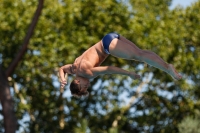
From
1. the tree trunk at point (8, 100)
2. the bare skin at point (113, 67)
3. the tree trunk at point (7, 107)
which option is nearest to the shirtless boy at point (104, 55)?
the bare skin at point (113, 67)

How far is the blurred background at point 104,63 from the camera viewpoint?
71.7 ft

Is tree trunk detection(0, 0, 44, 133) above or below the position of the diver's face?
above

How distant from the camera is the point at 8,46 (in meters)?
22.4

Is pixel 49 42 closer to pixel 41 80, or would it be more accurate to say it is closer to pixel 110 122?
pixel 41 80

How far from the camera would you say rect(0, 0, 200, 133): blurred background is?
21.9 metres

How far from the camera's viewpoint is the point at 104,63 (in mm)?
22156

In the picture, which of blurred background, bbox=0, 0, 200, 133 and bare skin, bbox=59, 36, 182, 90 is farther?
blurred background, bbox=0, 0, 200, 133

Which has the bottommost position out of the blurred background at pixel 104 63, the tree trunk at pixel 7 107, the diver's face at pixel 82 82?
the diver's face at pixel 82 82

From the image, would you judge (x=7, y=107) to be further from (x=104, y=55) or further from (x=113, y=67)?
(x=113, y=67)

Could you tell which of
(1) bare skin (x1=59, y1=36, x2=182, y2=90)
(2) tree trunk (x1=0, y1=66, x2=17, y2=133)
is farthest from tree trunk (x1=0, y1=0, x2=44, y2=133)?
(1) bare skin (x1=59, y1=36, x2=182, y2=90)

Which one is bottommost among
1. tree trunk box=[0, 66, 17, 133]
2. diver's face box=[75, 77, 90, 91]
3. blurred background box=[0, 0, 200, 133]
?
diver's face box=[75, 77, 90, 91]

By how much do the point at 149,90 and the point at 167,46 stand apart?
2.02 metres

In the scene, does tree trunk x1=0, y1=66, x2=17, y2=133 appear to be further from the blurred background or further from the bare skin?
the bare skin

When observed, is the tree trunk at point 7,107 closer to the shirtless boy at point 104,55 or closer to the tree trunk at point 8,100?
the tree trunk at point 8,100
